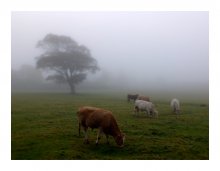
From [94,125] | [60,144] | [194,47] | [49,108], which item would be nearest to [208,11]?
[194,47]

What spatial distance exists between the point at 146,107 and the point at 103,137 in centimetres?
439

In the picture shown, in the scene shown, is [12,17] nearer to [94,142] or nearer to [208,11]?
[94,142]

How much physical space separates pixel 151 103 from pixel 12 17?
746 centimetres

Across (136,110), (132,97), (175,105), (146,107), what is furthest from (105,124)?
(175,105)

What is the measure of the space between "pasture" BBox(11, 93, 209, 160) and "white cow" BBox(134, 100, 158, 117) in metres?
0.40

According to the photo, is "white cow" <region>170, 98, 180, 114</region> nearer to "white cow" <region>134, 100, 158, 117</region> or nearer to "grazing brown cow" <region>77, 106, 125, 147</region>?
"white cow" <region>134, 100, 158, 117</region>

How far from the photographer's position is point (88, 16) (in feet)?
38.1

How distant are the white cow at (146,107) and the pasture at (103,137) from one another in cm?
40

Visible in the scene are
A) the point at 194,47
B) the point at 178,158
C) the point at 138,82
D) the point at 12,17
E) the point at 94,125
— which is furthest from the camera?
the point at 138,82

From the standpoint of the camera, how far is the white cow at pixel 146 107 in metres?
13.5

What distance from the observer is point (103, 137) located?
9.91 metres

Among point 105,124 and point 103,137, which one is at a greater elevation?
point 105,124

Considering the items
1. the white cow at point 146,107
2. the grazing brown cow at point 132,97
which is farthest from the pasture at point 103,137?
the white cow at point 146,107

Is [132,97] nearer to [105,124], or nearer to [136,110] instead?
[136,110]
